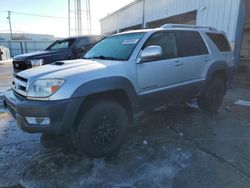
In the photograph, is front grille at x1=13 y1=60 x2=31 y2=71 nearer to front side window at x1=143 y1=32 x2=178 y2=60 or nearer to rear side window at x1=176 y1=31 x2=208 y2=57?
front side window at x1=143 y1=32 x2=178 y2=60

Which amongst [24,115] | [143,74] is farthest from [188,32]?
[24,115]

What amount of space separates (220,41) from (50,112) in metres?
4.37

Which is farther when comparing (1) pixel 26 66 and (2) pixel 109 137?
(1) pixel 26 66

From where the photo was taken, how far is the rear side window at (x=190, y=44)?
4410 mm

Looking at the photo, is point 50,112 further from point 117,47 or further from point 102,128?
point 117,47

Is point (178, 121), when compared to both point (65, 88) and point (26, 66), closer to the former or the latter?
point (65, 88)

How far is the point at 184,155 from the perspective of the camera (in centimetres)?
347

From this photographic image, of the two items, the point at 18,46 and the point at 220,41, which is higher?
the point at 220,41

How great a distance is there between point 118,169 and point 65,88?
1319 mm

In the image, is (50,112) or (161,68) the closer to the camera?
(50,112)

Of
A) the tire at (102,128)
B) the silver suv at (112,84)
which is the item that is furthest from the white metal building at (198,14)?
the tire at (102,128)

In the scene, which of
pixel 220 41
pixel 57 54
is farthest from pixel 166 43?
pixel 57 54

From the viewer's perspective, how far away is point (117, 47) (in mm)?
4055

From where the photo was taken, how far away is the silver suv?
9.46 feet
